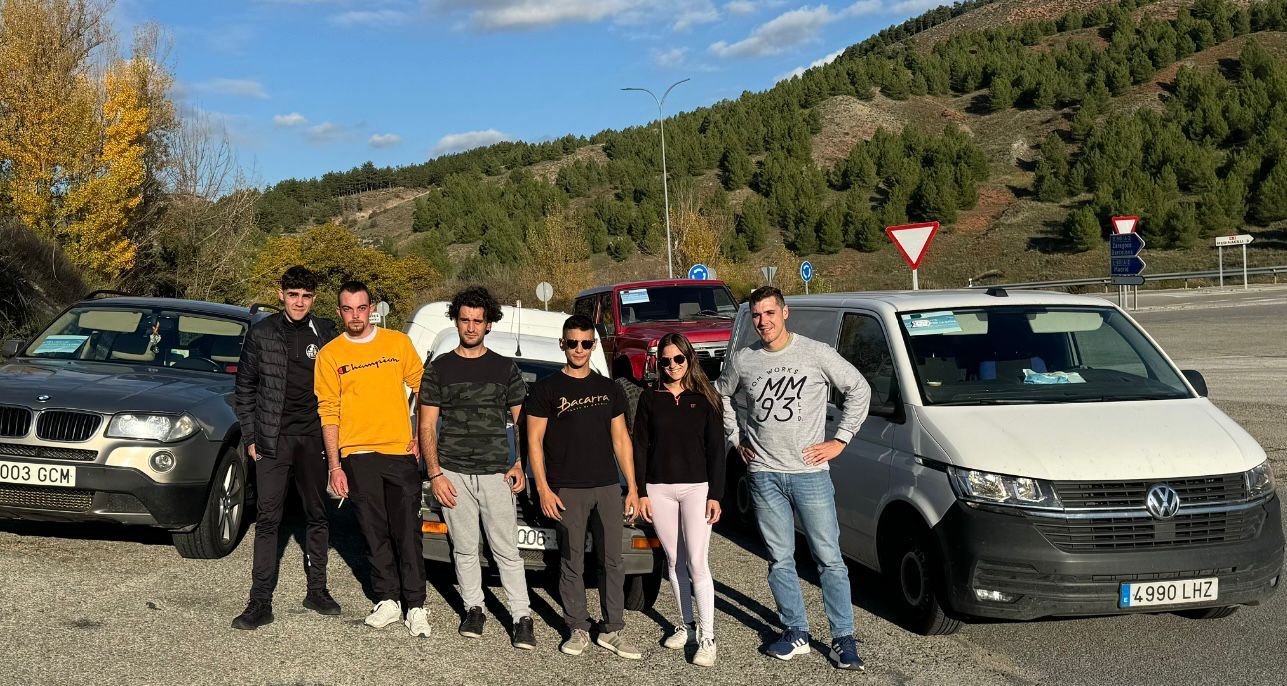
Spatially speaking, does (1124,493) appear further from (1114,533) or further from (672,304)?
(672,304)

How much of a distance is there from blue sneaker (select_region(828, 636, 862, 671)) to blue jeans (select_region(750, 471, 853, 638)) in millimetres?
34

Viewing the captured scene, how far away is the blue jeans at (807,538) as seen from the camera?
5.10 meters

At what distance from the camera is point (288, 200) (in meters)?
125

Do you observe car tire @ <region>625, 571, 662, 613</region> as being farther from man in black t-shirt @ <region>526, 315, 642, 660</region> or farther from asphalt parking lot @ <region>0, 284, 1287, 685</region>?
man in black t-shirt @ <region>526, 315, 642, 660</region>

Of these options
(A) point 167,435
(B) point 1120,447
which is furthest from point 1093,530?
(A) point 167,435

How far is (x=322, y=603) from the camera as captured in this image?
5863 millimetres

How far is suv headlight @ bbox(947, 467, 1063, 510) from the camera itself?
508cm

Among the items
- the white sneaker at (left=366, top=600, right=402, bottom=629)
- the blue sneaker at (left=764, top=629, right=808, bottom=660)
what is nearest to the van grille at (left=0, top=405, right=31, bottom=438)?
the white sneaker at (left=366, top=600, right=402, bottom=629)

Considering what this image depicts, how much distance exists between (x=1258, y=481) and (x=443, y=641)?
392 centimetres

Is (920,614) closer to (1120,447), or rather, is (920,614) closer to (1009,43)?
(1120,447)

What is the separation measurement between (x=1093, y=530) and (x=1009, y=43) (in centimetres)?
12079

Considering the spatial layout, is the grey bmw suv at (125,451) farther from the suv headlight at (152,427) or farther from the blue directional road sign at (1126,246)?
the blue directional road sign at (1126,246)

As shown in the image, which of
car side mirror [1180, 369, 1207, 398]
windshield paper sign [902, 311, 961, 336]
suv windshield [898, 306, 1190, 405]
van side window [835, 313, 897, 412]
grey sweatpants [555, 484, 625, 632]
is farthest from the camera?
windshield paper sign [902, 311, 961, 336]

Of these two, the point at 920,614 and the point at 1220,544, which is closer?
the point at 1220,544
